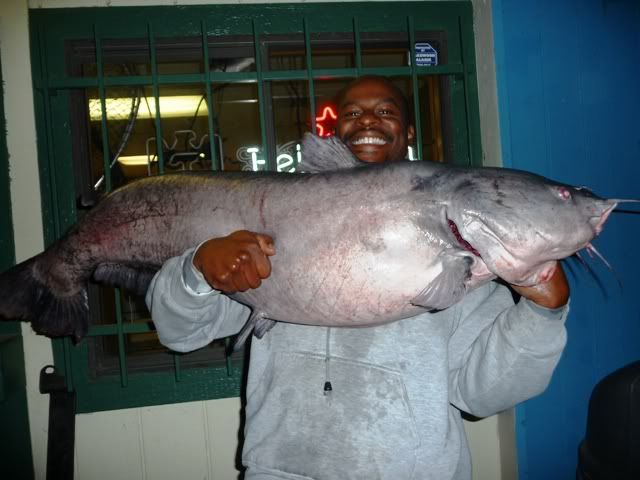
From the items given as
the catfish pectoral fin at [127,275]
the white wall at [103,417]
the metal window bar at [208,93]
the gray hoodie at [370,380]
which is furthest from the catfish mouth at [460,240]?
the metal window bar at [208,93]

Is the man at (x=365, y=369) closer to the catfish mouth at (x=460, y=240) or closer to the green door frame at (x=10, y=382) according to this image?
the catfish mouth at (x=460, y=240)

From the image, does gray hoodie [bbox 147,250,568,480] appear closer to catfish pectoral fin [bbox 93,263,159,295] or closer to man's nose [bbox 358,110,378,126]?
catfish pectoral fin [bbox 93,263,159,295]

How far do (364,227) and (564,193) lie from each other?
24.4 inches

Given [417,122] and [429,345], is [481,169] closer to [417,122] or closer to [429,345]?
[429,345]

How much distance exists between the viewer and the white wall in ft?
8.32

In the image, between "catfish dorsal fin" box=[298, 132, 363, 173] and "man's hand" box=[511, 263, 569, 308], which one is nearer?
"man's hand" box=[511, 263, 569, 308]

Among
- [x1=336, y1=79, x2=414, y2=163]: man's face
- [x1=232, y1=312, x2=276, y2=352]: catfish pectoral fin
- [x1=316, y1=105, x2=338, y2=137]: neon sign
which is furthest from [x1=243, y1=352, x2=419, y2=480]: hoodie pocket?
[x1=316, y1=105, x2=338, y2=137]: neon sign

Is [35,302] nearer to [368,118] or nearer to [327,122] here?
[368,118]

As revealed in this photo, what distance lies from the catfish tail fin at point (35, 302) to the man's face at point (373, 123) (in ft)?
4.48

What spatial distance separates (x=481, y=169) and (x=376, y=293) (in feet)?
1.75

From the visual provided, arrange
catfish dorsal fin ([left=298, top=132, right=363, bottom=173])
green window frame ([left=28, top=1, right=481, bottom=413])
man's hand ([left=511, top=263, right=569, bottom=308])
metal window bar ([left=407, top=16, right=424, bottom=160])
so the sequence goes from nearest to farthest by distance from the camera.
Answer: man's hand ([left=511, top=263, right=569, bottom=308]) → catfish dorsal fin ([left=298, top=132, right=363, bottom=173]) → green window frame ([left=28, top=1, right=481, bottom=413]) → metal window bar ([left=407, top=16, right=424, bottom=160])

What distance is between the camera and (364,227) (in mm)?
1548

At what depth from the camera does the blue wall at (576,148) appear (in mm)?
2602

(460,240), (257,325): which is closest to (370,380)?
(257,325)
